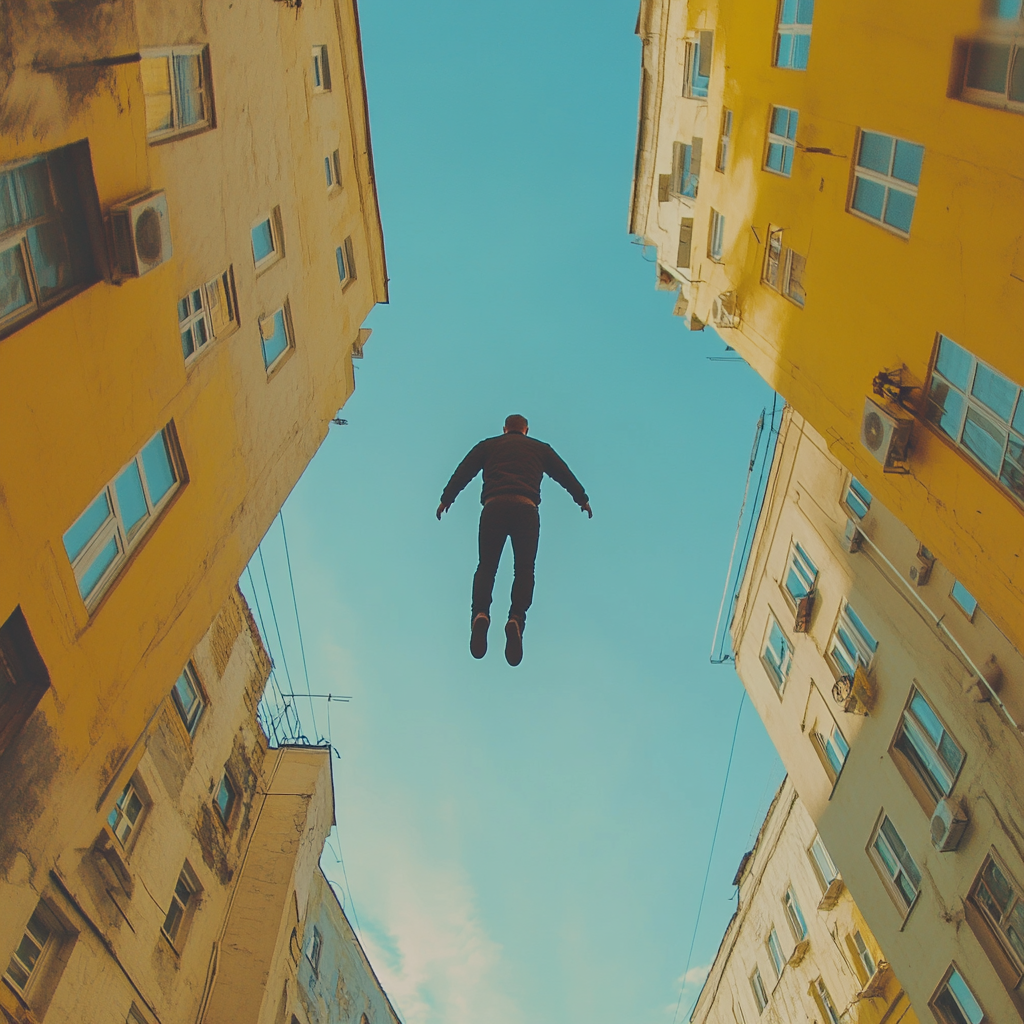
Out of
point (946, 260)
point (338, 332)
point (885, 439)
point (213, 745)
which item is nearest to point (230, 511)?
point (338, 332)

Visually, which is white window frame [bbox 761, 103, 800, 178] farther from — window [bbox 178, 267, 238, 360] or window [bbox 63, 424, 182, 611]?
window [bbox 63, 424, 182, 611]

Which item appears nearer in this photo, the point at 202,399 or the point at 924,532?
the point at 924,532

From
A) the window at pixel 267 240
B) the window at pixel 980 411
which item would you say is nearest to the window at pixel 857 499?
the window at pixel 980 411

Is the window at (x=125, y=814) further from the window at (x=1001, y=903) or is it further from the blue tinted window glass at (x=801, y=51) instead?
the blue tinted window glass at (x=801, y=51)

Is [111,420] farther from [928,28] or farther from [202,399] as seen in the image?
[928,28]

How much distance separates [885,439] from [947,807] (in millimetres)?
5480

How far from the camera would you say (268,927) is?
47.5 ft

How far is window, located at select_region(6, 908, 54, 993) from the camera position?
27.5 ft

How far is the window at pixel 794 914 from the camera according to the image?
17.0m

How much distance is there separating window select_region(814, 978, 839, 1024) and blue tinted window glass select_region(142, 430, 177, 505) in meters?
15.2

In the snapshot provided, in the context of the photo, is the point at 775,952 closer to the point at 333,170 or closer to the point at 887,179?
the point at 887,179

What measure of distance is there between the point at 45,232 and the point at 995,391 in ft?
26.9

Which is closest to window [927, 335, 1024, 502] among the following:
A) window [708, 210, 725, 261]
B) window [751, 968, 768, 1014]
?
window [708, 210, 725, 261]

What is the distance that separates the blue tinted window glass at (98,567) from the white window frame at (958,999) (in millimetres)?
11348
